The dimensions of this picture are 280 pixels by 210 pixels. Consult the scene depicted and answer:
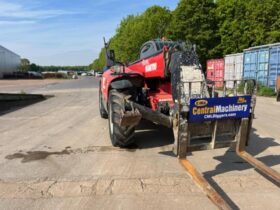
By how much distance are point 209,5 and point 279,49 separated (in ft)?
73.1

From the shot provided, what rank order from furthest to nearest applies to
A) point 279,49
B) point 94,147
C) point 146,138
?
1. point 279,49
2. point 146,138
3. point 94,147

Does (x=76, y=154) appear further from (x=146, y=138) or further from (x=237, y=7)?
(x=237, y=7)

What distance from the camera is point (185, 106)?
5113 mm

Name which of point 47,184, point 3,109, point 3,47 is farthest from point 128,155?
point 3,47

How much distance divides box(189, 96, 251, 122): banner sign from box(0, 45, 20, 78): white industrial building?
250 feet

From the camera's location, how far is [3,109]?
50.0 ft

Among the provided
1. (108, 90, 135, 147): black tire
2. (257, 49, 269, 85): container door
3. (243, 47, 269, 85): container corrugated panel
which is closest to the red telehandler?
(108, 90, 135, 147): black tire

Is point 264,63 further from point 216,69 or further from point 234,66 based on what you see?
point 216,69

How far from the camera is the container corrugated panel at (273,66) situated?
20.9 meters

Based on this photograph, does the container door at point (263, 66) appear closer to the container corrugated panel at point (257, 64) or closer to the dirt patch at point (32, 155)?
the container corrugated panel at point (257, 64)

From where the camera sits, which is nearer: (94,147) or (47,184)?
(47,184)

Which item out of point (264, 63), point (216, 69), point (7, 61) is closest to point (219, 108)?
point (264, 63)

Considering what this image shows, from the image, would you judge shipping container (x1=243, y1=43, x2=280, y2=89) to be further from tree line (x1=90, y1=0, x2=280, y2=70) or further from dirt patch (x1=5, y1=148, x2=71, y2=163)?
dirt patch (x1=5, y1=148, x2=71, y2=163)

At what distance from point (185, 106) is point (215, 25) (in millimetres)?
37888
